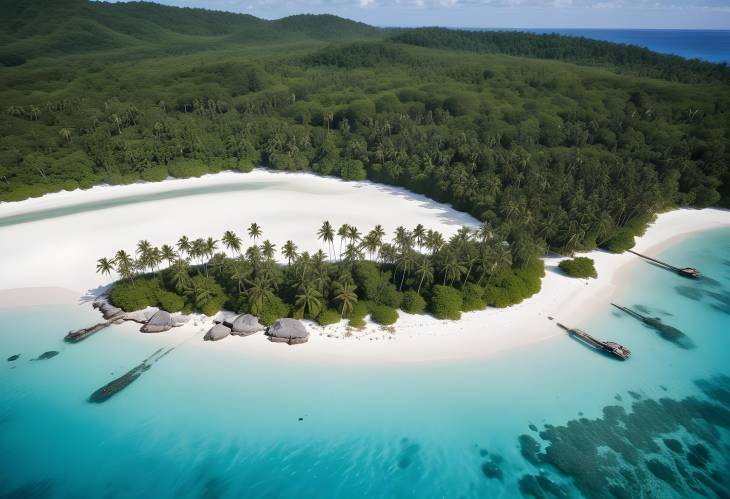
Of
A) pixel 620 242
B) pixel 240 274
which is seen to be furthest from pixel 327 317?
pixel 620 242

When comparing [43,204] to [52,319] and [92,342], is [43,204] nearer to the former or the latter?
[52,319]

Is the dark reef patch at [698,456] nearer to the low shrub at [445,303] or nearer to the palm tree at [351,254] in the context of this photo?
the low shrub at [445,303]

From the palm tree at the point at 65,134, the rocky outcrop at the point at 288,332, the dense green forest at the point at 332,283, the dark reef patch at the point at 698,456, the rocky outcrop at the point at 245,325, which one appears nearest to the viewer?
the dark reef patch at the point at 698,456

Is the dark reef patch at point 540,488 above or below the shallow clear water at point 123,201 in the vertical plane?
above

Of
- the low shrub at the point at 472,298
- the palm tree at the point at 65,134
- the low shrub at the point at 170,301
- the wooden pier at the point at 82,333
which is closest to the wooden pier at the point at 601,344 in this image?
the low shrub at the point at 472,298

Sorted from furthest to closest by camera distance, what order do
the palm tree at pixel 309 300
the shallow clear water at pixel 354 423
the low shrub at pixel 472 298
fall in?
the low shrub at pixel 472 298, the palm tree at pixel 309 300, the shallow clear water at pixel 354 423

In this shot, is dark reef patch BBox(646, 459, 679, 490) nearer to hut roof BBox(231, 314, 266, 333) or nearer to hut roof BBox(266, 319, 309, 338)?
hut roof BBox(266, 319, 309, 338)

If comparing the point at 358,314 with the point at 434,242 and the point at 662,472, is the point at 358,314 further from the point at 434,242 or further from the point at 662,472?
the point at 662,472
